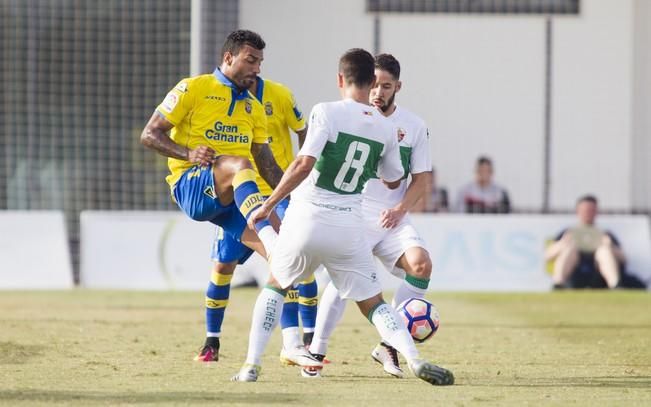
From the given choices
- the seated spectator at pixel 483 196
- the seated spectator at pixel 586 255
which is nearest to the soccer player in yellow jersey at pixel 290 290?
the seated spectator at pixel 586 255

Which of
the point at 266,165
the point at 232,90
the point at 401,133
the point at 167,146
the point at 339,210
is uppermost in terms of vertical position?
the point at 232,90

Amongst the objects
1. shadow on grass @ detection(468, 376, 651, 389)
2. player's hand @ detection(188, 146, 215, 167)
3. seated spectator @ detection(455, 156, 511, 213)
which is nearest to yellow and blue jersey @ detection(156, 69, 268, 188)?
player's hand @ detection(188, 146, 215, 167)

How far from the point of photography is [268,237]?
7.83 meters

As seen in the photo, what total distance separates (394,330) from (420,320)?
0.73 metres

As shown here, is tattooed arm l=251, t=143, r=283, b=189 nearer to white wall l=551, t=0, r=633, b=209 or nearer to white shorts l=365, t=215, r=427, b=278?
white shorts l=365, t=215, r=427, b=278

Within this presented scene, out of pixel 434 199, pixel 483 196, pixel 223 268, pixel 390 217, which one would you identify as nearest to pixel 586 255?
pixel 483 196

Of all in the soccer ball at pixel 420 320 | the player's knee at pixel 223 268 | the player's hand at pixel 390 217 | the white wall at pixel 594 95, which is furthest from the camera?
the white wall at pixel 594 95

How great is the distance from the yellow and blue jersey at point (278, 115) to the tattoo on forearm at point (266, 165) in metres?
0.55

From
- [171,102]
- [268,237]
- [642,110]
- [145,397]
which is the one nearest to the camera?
[145,397]

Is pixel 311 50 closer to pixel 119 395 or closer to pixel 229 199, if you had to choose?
pixel 229 199

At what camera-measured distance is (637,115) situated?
21172mm

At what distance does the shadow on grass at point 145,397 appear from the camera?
6801 millimetres

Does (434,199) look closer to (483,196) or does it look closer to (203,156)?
(483,196)

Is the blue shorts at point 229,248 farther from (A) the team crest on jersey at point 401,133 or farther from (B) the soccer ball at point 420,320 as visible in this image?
(B) the soccer ball at point 420,320
